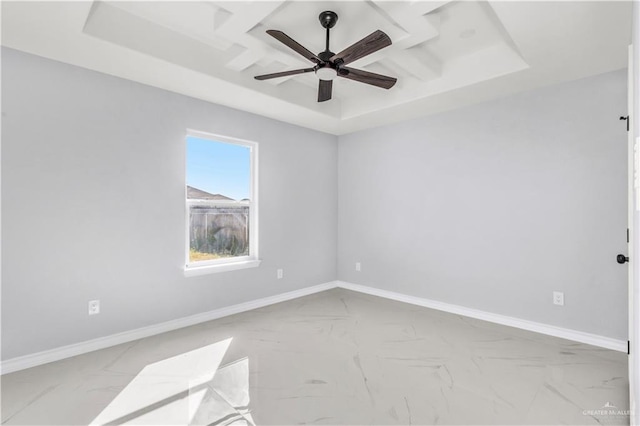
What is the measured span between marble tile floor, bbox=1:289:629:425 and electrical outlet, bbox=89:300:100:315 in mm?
337

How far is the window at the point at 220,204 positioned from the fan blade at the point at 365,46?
188cm

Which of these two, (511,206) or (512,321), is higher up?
(511,206)

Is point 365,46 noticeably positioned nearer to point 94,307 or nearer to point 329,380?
point 329,380

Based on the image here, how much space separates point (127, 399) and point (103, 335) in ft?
3.27


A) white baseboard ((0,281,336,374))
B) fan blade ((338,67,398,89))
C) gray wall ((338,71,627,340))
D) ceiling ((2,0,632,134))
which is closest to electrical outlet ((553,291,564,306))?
gray wall ((338,71,627,340))

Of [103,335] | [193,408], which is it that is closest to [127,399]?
[193,408]

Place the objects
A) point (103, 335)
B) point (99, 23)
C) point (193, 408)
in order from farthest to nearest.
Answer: point (103, 335), point (99, 23), point (193, 408)

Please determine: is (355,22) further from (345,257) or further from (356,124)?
(345,257)

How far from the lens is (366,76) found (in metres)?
2.59

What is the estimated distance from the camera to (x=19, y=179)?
240 centimetres

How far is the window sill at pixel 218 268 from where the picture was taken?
3338 mm

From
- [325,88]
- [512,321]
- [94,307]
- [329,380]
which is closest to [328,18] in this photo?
[325,88]

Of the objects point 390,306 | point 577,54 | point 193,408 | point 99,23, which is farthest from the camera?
point 390,306

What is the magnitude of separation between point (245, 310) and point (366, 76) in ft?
9.31
